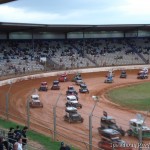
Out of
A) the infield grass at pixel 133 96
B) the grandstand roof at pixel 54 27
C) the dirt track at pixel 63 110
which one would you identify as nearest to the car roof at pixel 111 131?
the dirt track at pixel 63 110

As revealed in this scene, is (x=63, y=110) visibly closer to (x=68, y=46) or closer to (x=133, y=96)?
(x=133, y=96)

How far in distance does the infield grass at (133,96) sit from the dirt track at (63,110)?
1.17 m

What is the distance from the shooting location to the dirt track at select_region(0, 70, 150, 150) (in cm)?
2338

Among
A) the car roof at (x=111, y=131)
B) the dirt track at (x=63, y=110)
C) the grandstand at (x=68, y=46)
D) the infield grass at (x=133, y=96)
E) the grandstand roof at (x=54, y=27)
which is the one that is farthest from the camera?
the grandstand at (x=68, y=46)

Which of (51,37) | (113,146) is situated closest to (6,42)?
(51,37)

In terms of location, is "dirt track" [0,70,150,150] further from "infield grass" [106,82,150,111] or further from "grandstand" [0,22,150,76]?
"grandstand" [0,22,150,76]

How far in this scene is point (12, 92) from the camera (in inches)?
1747

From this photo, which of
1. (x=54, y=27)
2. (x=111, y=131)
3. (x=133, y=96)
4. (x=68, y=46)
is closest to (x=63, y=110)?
(x=111, y=131)

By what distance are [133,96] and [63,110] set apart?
12970mm

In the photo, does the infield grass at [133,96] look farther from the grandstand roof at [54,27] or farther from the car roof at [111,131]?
the grandstand roof at [54,27]

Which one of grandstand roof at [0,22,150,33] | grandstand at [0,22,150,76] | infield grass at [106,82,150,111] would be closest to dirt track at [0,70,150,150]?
infield grass at [106,82,150,111]

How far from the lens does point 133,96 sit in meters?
41.2

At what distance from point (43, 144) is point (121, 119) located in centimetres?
1031

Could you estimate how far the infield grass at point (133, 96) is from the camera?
35553 millimetres
